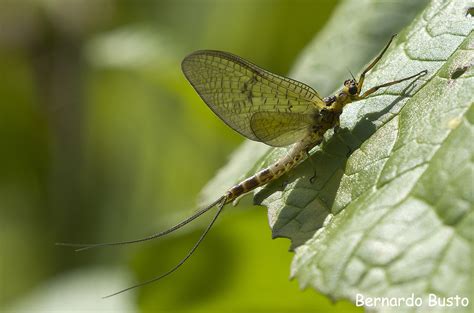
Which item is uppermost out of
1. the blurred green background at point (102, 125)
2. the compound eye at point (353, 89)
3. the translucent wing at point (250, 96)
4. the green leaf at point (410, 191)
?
the blurred green background at point (102, 125)

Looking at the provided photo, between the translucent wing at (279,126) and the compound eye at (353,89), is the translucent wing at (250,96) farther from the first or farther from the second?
the compound eye at (353,89)

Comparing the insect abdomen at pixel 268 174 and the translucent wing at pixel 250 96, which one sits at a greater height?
the translucent wing at pixel 250 96

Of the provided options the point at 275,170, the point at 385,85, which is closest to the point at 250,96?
the point at 275,170

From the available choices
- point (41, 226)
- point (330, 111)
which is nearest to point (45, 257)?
point (41, 226)

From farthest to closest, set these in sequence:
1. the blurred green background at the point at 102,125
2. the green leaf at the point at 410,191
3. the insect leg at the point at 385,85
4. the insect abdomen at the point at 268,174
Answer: the blurred green background at the point at 102,125
the insect abdomen at the point at 268,174
the insect leg at the point at 385,85
the green leaf at the point at 410,191

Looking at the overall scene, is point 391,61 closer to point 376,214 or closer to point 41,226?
point 376,214

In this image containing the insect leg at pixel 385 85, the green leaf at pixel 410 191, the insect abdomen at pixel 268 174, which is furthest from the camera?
the insect abdomen at pixel 268 174

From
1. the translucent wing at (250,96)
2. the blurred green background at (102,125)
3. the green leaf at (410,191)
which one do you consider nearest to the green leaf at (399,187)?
the green leaf at (410,191)

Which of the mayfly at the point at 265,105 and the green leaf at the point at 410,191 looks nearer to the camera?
the green leaf at the point at 410,191
